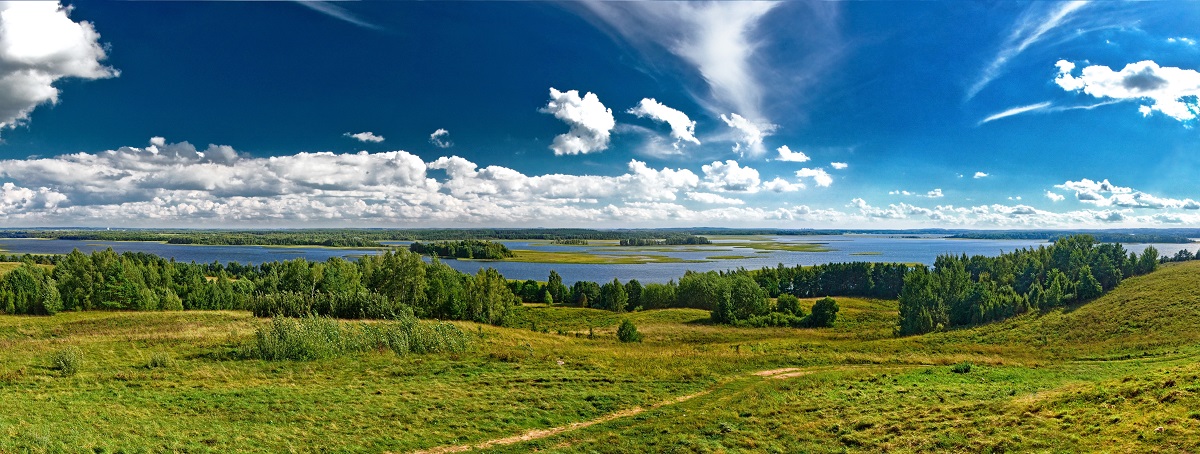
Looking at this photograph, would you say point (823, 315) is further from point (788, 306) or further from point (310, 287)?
point (310, 287)

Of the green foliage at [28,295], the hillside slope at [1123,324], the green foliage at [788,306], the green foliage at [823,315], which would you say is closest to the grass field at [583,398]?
the hillside slope at [1123,324]

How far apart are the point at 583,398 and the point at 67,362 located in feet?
73.7

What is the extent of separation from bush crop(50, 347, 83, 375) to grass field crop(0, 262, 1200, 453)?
1.80ft

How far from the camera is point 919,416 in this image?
1670 cm

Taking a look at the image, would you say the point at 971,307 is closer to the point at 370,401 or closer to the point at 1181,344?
the point at 1181,344

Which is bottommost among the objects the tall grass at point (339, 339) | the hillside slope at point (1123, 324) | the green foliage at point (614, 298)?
the green foliage at point (614, 298)

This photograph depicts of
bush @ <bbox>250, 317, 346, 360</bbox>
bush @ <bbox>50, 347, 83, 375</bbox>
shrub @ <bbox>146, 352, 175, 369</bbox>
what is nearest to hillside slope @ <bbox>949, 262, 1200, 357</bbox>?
bush @ <bbox>250, 317, 346, 360</bbox>

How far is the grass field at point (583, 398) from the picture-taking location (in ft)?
45.6

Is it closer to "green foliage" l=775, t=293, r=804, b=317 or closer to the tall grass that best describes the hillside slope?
"green foliage" l=775, t=293, r=804, b=317

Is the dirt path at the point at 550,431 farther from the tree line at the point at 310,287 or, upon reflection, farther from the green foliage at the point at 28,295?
the green foliage at the point at 28,295

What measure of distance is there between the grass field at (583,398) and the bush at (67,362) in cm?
55

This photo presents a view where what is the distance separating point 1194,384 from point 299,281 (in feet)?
262

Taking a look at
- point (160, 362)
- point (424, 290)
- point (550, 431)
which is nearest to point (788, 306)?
point (424, 290)

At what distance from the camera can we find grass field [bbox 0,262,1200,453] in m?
13.9
